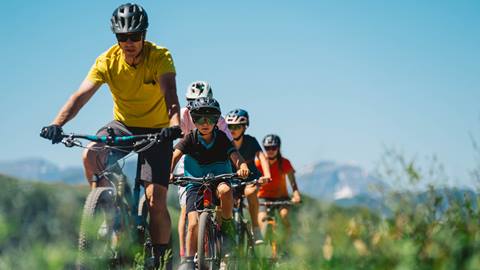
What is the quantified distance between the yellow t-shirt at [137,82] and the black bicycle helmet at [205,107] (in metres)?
0.43

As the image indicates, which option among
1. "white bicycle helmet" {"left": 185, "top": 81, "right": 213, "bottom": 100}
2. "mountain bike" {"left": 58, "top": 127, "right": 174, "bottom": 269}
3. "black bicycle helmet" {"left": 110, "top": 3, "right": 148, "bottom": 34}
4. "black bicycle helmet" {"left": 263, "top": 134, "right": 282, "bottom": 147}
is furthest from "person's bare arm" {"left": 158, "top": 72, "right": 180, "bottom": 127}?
"black bicycle helmet" {"left": 263, "top": 134, "right": 282, "bottom": 147}

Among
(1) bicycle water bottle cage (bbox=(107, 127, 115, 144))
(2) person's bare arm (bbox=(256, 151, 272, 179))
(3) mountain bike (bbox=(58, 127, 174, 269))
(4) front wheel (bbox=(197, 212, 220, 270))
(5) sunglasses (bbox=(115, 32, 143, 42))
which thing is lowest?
(4) front wheel (bbox=(197, 212, 220, 270))

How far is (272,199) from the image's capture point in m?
13.6

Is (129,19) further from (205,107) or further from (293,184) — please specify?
(293,184)

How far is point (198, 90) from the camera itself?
29.6 feet

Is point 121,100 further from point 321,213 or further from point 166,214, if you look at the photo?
point 321,213

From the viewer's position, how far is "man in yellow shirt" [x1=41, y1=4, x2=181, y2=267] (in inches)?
257

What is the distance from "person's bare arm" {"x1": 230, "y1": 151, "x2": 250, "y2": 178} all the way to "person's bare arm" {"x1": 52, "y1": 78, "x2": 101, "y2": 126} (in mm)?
1451

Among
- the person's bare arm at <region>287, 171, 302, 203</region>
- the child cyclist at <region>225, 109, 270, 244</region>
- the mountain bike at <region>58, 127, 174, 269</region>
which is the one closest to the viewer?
the mountain bike at <region>58, 127, 174, 269</region>

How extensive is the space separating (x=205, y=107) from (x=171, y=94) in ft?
2.99

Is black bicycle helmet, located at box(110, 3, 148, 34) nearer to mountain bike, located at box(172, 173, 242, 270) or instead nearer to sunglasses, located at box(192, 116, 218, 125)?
sunglasses, located at box(192, 116, 218, 125)

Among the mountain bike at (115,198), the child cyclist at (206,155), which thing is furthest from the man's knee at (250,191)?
the mountain bike at (115,198)

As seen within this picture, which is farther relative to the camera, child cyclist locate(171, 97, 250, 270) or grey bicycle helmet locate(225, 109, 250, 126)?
grey bicycle helmet locate(225, 109, 250, 126)

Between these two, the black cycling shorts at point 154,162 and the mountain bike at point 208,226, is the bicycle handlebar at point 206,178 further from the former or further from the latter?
the black cycling shorts at point 154,162
